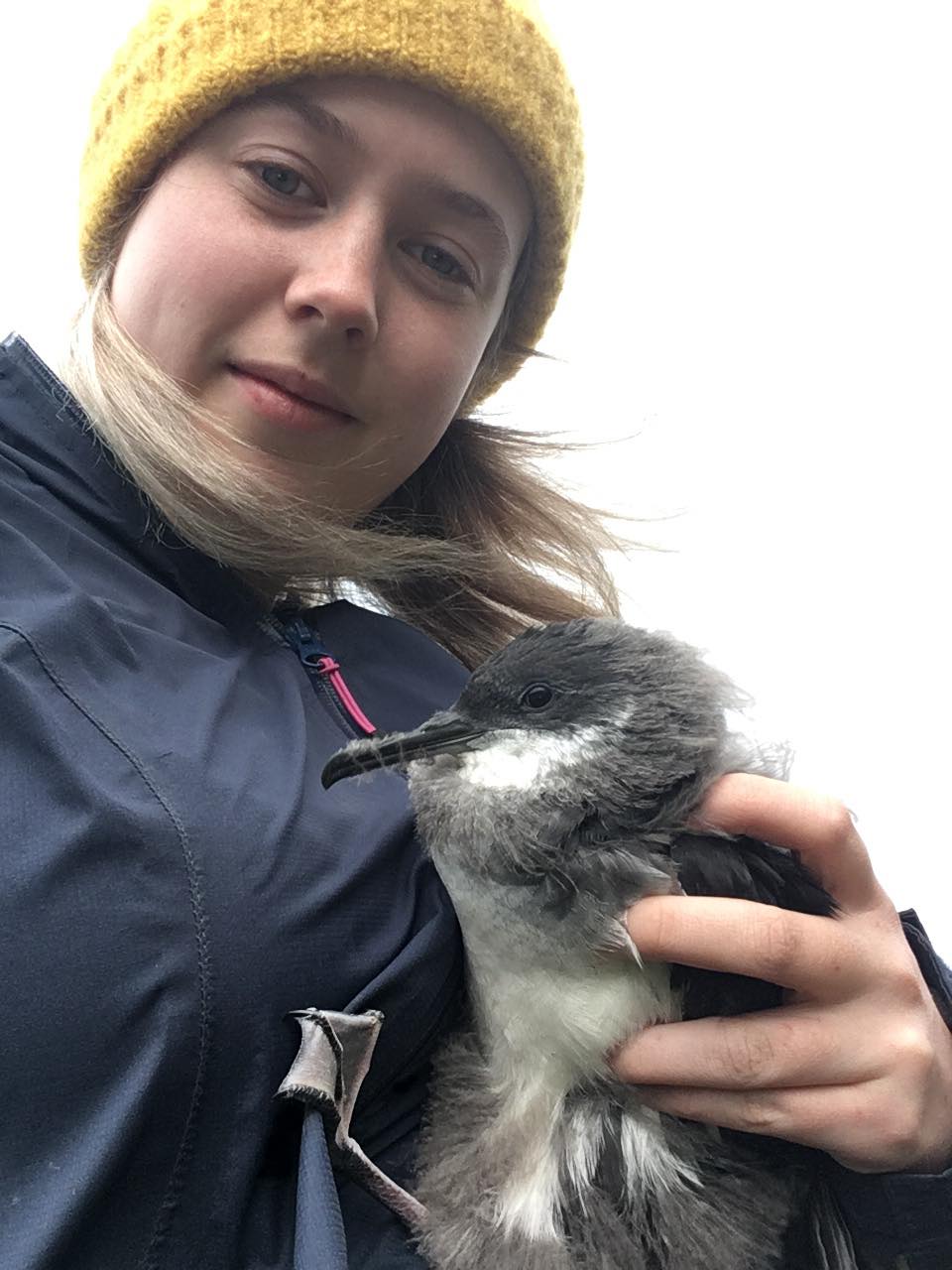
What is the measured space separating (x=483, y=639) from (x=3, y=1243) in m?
1.32

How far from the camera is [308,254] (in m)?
1.42

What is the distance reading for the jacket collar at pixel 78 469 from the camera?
4.12ft

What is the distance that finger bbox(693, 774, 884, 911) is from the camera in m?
1.11

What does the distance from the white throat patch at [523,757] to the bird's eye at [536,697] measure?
0.04 m

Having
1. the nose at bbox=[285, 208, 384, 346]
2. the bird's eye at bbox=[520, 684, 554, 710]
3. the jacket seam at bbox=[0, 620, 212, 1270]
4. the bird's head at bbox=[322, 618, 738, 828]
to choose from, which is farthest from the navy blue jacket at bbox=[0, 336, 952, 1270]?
the nose at bbox=[285, 208, 384, 346]

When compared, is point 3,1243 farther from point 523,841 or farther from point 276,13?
point 276,13

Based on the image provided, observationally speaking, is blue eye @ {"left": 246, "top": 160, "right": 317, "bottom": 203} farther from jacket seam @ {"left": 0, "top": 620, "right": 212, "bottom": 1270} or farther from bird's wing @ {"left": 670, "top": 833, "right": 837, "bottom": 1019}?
bird's wing @ {"left": 670, "top": 833, "right": 837, "bottom": 1019}

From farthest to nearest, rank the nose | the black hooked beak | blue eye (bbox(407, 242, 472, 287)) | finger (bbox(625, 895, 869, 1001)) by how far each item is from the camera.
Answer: blue eye (bbox(407, 242, 472, 287)) < the nose < the black hooked beak < finger (bbox(625, 895, 869, 1001))

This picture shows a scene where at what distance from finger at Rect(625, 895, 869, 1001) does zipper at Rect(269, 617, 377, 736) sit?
468 mm

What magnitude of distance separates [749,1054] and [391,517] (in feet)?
4.12

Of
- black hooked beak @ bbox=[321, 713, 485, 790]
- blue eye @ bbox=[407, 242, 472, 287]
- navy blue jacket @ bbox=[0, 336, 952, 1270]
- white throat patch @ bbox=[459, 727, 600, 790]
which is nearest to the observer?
navy blue jacket @ bbox=[0, 336, 952, 1270]

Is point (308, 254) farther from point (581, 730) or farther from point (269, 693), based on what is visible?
point (581, 730)

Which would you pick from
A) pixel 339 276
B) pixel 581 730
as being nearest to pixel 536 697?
pixel 581 730

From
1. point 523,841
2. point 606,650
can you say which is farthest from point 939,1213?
point 606,650
